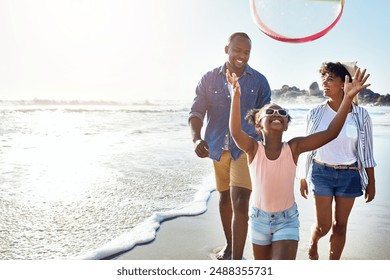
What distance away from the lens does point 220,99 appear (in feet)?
9.50

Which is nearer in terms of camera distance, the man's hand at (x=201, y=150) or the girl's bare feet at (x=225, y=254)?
the man's hand at (x=201, y=150)

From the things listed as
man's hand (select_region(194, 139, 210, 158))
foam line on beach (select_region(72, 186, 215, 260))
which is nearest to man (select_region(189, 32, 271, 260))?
man's hand (select_region(194, 139, 210, 158))

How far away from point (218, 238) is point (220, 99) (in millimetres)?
1092

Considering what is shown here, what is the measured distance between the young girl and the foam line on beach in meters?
1.15

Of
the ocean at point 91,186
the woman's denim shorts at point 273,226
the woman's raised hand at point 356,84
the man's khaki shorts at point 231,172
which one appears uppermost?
the woman's raised hand at point 356,84

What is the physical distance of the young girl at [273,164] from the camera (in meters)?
2.21

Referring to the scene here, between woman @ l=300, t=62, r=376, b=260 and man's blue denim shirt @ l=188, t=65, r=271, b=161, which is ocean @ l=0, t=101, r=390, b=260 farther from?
woman @ l=300, t=62, r=376, b=260

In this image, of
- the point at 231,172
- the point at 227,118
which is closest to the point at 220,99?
the point at 227,118

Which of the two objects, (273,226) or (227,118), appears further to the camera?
(227,118)

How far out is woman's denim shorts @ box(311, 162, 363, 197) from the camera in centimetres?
255

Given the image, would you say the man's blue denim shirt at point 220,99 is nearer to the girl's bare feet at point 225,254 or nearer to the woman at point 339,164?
the woman at point 339,164

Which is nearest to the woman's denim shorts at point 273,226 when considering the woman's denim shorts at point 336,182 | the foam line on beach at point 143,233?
→ the woman's denim shorts at point 336,182

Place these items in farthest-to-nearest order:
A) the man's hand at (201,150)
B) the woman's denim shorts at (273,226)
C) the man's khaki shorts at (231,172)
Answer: the man's khaki shorts at (231,172)
the man's hand at (201,150)
the woman's denim shorts at (273,226)

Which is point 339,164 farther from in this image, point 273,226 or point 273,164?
point 273,226
